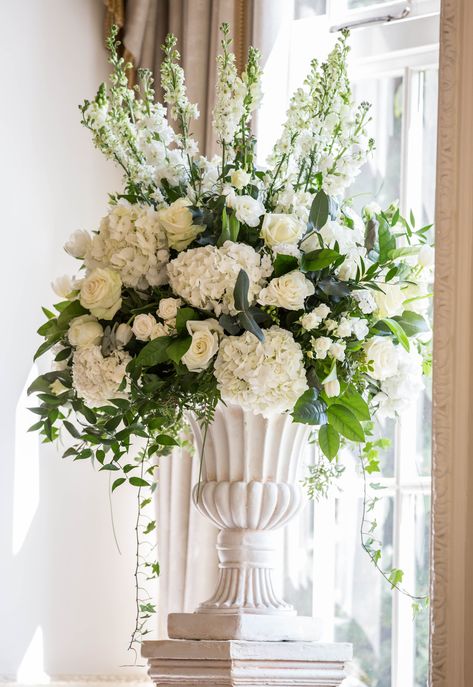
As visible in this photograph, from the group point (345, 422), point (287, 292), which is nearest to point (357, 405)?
point (345, 422)

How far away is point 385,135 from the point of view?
9.53 feet

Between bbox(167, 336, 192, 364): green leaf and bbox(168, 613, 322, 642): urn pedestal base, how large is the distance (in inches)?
18.6

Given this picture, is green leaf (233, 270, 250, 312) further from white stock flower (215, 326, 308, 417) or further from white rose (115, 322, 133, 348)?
white rose (115, 322, 133, 348)

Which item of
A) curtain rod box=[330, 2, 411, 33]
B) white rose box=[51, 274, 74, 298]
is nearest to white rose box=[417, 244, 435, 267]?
white rose box=[51, 274, 74, 298]

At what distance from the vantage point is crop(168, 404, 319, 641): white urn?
198 cm

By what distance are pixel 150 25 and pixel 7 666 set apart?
178 centimetres

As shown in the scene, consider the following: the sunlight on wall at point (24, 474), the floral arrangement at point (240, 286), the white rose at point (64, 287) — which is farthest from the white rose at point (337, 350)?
the sunlight on wall at point (24, 474)

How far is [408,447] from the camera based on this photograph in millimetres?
2691

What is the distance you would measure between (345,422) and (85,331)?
500 millimetres

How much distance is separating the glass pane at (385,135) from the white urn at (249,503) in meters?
1.07

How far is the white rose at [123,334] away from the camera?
6.41 feet

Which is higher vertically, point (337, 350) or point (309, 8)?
point (309, 8)

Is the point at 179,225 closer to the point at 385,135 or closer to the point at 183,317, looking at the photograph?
the point at 183,317

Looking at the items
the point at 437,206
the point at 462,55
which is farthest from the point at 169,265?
the point at 462,55
